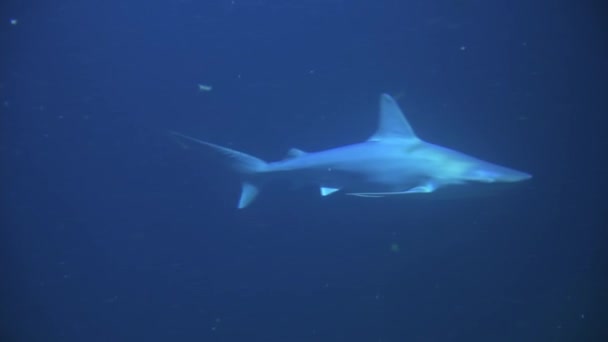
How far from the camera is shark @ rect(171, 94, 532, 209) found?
260 inches

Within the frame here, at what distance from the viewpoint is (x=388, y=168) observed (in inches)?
274

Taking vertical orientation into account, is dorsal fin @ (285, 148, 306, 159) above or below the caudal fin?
above

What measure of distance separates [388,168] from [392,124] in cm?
88

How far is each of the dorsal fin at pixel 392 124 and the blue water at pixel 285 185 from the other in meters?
1.89

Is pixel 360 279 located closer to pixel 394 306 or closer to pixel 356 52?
pixel 394 306

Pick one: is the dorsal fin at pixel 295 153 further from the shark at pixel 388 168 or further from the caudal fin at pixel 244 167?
the caudal fin at pixel 244 167

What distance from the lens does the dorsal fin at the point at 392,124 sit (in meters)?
7.34

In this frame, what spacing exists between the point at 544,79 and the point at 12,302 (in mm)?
14014

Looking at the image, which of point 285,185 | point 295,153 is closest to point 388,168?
point 295,153

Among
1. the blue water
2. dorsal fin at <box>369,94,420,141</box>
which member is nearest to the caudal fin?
the blue water


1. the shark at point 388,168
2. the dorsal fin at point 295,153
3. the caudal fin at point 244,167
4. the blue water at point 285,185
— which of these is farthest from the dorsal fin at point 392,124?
the caudal fin at point 244,167

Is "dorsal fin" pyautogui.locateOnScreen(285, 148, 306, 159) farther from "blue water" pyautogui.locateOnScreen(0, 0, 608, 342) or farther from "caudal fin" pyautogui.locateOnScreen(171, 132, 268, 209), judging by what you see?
"blue water" pyautogui.locateOnScreen(0, 0, 608, 342)

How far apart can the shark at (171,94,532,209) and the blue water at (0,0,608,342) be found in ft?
6.24

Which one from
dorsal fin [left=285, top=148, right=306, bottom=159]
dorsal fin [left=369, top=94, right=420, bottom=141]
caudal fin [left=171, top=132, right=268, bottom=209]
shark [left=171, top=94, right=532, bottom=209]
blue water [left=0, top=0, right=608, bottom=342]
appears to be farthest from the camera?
blue water [left=0, top=0, right=608, bottom=342]
